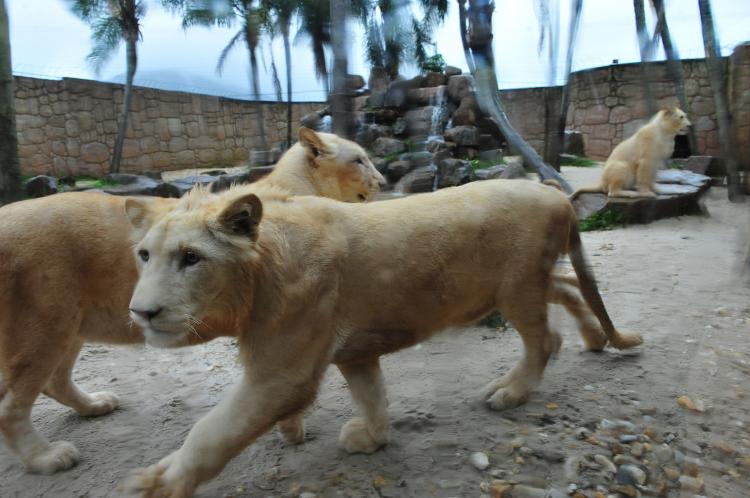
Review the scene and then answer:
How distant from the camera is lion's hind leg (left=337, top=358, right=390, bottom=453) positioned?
2559 millimetres

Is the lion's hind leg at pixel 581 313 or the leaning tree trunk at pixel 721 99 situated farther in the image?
the lion's hind leg at pixel 581 313

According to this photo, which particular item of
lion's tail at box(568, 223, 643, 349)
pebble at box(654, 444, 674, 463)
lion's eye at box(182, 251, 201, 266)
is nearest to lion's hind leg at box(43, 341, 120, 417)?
lion's eye at box(182, 251, 201, 266)

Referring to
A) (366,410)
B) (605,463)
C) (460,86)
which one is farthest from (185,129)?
(605,463)

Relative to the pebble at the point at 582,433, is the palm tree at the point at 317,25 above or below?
above

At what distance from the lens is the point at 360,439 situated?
8.39ft

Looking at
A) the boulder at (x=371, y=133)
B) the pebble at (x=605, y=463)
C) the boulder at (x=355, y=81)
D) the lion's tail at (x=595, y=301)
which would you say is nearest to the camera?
the boulder at (x=355, y=81)

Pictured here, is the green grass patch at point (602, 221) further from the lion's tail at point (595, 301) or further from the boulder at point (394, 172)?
the boulder at point (394, 172)

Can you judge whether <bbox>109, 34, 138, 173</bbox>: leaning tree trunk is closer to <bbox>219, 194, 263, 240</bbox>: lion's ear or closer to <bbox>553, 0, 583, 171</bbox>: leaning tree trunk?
<bbox>219, 194, 263, 240</bbox>: lion's ear

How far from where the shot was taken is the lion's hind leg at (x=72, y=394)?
304 centimetres

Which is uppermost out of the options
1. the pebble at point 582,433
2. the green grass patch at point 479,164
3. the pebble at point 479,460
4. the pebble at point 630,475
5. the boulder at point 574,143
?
the boulder at point 574,143

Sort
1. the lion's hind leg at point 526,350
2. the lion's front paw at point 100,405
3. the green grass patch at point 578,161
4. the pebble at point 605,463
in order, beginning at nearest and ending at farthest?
the green grass patch at point 578,161, the pebble at point 605,463, the lion's hind leg at point 526,350, the lion's front paw at point 100,405

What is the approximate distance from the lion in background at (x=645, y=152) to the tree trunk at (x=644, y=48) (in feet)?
0.15

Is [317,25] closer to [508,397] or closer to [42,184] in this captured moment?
[508,397]

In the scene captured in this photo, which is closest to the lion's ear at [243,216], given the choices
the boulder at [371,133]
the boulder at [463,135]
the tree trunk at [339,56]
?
the tree trunk at [339,56]
